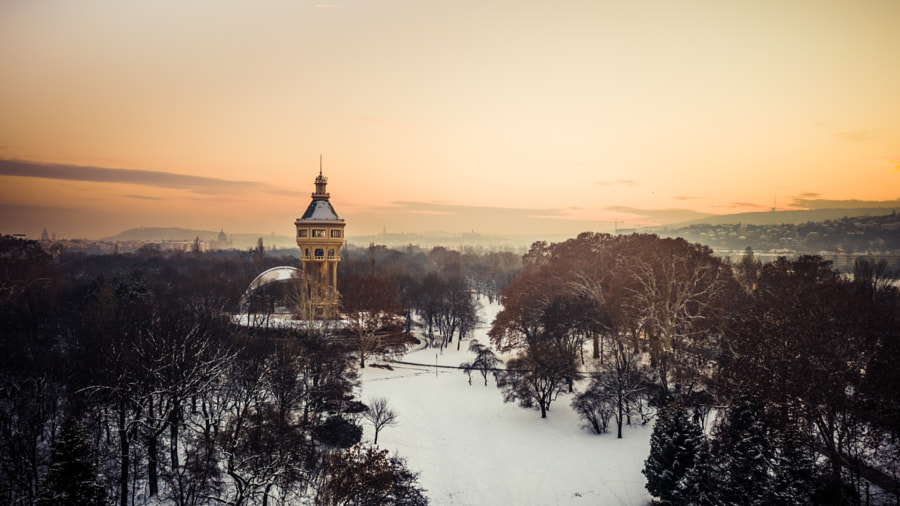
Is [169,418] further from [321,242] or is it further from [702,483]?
[321,242]

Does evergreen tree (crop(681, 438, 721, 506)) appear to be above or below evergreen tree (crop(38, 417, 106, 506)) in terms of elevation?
below

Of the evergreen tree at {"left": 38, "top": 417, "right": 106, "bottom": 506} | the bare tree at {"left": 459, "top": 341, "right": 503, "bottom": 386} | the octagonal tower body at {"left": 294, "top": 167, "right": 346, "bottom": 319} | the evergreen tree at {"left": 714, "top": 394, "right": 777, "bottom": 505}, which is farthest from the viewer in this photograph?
the octagonal tower body at {"left": 294, "top": 167, "right": 346, "bottom": 319}

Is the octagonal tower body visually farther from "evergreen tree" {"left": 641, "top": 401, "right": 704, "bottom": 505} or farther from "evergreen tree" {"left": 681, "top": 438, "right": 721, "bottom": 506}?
"evergreen tree" {"left": 681, "top": 438, "right": 721, "bottom": 506}

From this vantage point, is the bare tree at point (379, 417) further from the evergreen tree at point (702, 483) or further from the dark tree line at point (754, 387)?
the evergreen tree at point (702, 483)

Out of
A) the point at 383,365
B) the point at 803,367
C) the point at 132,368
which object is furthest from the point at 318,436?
the point at 803,367

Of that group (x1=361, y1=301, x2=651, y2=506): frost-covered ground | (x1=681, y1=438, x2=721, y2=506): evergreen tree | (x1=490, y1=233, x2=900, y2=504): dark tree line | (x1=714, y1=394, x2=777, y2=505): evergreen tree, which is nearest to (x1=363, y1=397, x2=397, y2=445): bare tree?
(x1=361, y1=301, x2=651, y2=506): frost-covered ground

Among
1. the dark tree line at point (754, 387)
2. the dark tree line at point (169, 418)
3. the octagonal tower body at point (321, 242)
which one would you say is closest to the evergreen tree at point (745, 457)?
the dark tree line at point (754, 387)

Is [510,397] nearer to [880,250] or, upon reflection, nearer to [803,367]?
[803,367]
